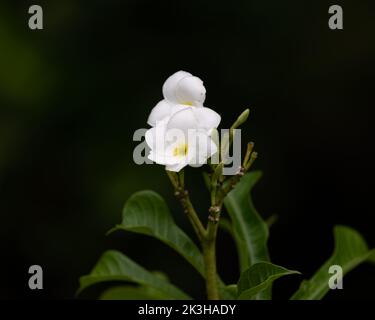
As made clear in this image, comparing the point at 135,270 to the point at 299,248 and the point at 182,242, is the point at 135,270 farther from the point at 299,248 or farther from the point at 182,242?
the point at 299,248

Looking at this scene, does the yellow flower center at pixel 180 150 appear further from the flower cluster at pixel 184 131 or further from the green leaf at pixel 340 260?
the green leaf at pixel 340 260

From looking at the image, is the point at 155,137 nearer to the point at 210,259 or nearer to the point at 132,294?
the point at 210,259

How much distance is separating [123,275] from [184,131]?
18.6 inches

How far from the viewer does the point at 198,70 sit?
12.4ft

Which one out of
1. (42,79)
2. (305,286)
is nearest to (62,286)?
(42,79)

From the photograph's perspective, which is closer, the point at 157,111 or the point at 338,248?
the point at 157,111

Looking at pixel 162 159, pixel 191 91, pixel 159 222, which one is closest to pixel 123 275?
pixel 159 222

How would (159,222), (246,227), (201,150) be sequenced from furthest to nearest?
(246,227) → (159,222) → (201,150)

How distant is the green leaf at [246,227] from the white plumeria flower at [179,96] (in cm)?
42

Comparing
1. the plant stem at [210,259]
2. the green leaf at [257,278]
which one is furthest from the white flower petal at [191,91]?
the green leaf at [257,278]

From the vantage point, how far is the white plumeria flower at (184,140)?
1481 mm

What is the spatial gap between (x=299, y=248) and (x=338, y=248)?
181 cm

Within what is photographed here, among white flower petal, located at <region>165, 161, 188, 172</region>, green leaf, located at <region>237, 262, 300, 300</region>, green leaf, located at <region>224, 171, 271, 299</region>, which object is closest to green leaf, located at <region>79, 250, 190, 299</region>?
green leaf, located at <region>224, 171, 271, 299</region>

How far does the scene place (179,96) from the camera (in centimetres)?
157
